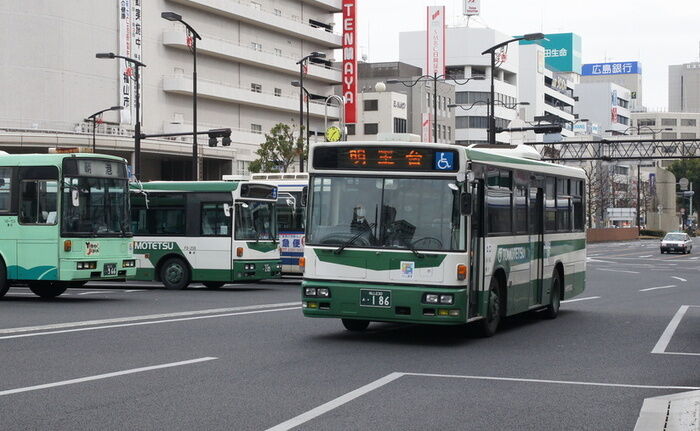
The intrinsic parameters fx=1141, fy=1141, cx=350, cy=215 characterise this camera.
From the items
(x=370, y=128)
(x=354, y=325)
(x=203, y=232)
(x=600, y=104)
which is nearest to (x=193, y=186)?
(x=203, y=232)

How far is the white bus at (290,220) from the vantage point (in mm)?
33375

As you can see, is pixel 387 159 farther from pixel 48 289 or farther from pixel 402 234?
pixel 48 289

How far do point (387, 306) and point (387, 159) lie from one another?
2011mm

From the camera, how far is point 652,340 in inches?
657

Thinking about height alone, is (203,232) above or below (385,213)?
below

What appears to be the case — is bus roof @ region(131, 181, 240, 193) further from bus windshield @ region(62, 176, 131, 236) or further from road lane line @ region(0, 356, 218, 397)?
road lane line @ region(0, 356, 218, 397)

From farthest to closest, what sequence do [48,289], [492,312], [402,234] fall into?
[48,289] < [492,312] < [402,234]

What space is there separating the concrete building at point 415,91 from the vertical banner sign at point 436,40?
1702 millimetres

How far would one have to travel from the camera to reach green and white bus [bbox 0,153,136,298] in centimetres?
2394

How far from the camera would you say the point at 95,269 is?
79.8 ft

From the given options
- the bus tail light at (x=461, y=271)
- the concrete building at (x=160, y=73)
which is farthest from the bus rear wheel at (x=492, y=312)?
the concrete building at (x=160, y=73)

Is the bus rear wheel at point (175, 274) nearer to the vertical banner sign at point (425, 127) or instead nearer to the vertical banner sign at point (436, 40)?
the vertical banner sign at point (425, 127)

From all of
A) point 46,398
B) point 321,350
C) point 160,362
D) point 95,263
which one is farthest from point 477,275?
point 95,263

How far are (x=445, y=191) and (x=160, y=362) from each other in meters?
4.60
